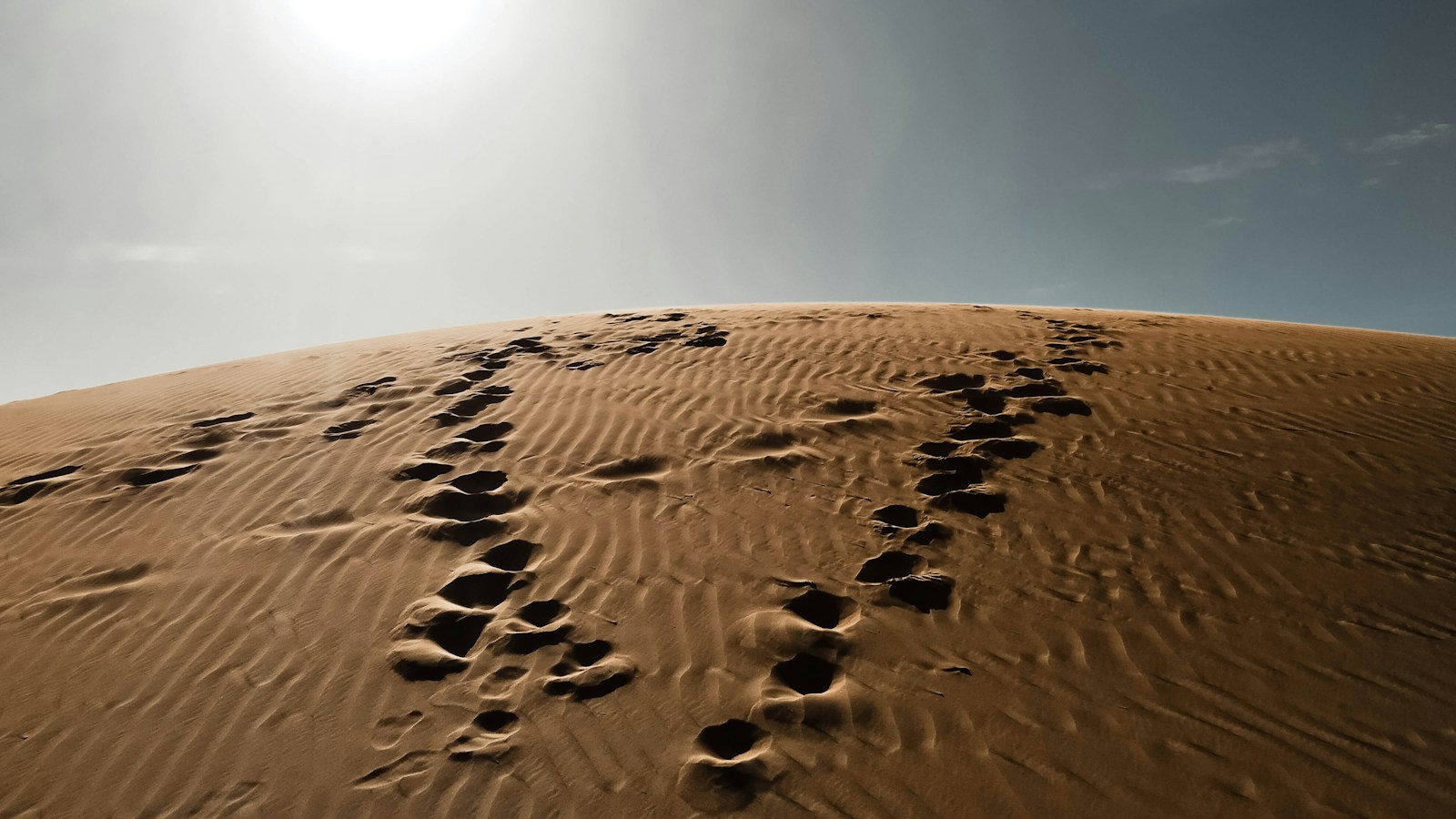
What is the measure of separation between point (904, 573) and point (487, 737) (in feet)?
7.77

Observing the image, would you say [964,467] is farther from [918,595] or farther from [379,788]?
[379,788]

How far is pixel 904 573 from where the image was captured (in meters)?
3.91

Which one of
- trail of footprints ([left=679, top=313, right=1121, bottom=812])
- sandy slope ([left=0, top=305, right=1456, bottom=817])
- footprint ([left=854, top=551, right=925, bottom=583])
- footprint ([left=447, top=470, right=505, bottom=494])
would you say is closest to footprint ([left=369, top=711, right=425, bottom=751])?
sandy slope ([left=0, top=305, right=1456, bottom=817])

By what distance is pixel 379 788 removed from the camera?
2.67m

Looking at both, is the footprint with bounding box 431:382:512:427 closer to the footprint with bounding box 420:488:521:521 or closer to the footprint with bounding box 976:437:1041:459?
the footprint with bounding box 420:488:521:521

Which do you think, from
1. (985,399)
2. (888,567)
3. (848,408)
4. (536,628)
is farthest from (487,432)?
(985,399)

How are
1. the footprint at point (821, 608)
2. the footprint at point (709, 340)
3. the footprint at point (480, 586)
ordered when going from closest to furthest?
the footprint at point (821, 608)
the footprint at point (480, 586)
the footprint at point (709, 340)

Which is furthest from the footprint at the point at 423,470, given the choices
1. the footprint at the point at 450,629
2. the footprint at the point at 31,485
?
the footprint at the point at 31,485

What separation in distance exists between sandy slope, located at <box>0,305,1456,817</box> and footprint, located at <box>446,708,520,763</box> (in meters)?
0.01

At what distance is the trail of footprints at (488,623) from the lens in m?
3.12

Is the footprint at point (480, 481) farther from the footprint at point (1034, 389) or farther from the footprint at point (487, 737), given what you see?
the footprint at point (1034, 389)

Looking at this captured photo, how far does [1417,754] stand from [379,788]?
4064 millimetres

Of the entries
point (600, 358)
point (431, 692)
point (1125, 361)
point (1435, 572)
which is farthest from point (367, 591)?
point (1125, 361)

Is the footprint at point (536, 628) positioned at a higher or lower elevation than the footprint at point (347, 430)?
lower
